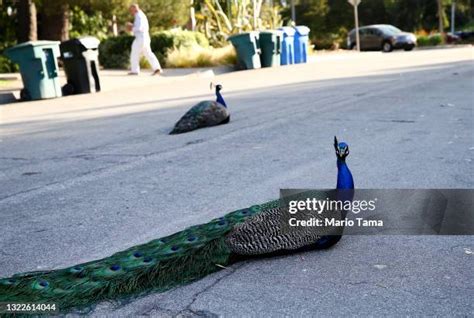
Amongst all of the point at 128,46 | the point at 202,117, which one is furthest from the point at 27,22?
the point at 202,117

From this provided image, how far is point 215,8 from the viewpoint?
2862 cm

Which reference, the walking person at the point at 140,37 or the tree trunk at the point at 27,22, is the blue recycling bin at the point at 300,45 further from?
the tree trunk at the point at 27,22

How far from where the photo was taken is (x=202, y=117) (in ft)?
30.5

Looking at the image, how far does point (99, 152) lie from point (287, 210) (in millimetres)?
4794

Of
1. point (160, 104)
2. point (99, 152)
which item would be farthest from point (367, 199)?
point (160, 104)

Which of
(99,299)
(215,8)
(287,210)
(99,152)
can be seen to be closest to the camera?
(99,299)

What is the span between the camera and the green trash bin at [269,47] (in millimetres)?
23625

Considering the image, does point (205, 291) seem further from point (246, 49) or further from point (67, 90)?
point (246, 49)

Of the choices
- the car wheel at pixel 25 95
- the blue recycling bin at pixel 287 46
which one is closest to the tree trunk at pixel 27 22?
the car wheel at pixel 25 95

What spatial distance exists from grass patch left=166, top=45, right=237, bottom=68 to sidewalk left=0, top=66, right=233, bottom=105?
0.80 metres

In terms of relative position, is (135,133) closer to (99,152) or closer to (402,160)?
(99,152)

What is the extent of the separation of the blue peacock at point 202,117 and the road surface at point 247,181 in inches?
7.1

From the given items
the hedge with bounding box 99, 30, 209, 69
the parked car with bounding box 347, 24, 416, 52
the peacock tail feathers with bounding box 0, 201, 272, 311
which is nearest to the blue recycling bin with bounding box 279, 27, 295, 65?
the hedge with bounding box 99, 30, 209, 69

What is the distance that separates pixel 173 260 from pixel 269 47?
20.8m
